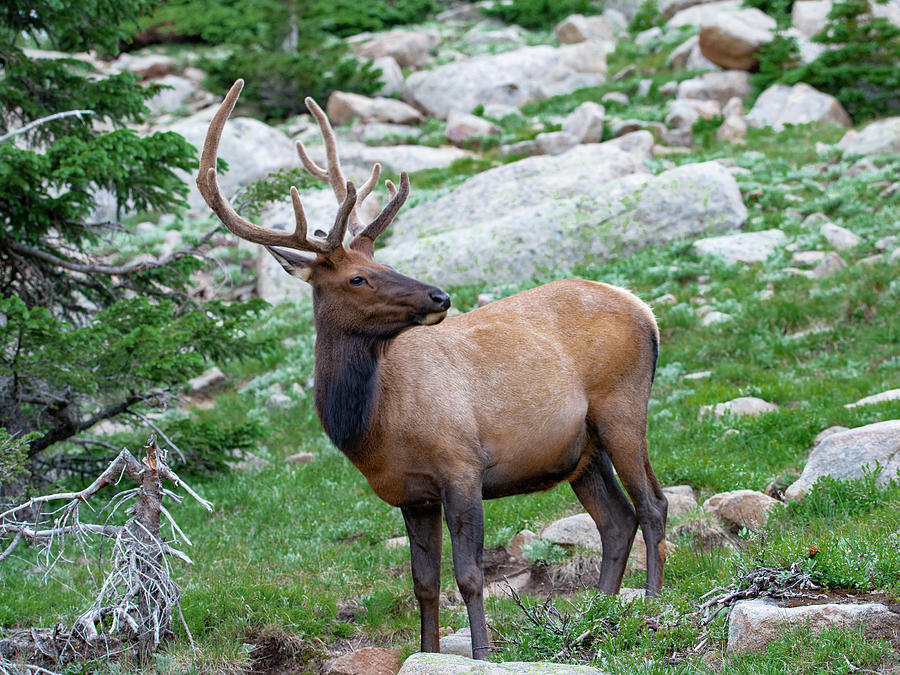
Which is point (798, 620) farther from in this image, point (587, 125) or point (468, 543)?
point (587, 125)

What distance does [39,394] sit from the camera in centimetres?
841

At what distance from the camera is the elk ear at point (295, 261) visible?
236 inches

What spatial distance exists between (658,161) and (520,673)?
1430cm

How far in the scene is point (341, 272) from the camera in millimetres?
6020

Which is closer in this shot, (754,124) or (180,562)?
(180,562)

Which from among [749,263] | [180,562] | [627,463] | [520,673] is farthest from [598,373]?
[749,263]

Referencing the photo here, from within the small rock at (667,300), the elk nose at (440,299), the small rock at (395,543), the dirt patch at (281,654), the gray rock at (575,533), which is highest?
the elk nose at (440,299)

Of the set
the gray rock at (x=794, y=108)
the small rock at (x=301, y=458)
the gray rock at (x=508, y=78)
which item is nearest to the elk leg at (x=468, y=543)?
the small rock at (x=301, y=458)

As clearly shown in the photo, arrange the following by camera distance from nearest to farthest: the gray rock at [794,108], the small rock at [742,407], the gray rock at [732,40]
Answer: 1. the small rock at [742,407]
2. the gray rock at [794,108]
3. the gray rock at [732,40]

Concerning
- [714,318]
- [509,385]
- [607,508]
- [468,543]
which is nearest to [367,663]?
[468,543]

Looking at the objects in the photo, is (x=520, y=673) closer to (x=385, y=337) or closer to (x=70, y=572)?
(x=385, y=337)

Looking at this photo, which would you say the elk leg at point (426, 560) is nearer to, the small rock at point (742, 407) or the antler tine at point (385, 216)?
the antler tine at point (385, 216)

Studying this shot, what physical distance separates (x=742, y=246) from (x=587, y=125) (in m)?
7.81

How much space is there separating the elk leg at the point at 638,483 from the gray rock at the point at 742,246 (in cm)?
711
